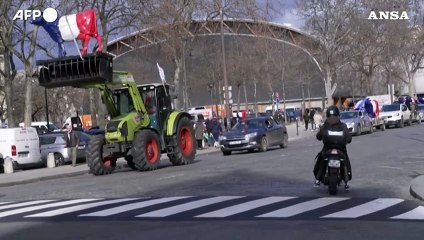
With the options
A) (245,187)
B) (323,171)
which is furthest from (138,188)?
(323,171)

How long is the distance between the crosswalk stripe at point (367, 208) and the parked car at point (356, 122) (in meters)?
27.6

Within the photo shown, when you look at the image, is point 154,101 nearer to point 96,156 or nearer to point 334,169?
point 96,156

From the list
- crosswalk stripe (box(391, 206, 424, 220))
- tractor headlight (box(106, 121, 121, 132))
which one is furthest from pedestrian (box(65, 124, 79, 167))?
crosswalk stripe (box(391, 206, 424, 220))

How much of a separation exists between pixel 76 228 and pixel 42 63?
38.1 feet

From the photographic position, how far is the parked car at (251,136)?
101ft

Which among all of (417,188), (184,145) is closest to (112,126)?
(184,145)

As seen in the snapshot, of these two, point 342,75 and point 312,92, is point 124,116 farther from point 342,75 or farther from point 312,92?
point 312,92

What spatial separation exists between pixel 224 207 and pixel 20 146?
59.5ft

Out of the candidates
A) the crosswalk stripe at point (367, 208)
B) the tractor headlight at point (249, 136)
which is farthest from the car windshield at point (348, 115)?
the crosswalk stripe at point (367, 208)

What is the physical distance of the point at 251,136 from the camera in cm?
3062

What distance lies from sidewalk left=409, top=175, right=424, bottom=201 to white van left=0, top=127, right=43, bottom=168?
720 inches

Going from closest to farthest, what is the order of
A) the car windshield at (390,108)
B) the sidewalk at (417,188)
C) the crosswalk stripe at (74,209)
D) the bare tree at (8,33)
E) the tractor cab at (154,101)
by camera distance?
the crosswalk stripe at (74,209) < the sidewalk at (417,188) < the tractor cab at (154,101) < the bare tree at (8,33) < the car windshield at (390,108)

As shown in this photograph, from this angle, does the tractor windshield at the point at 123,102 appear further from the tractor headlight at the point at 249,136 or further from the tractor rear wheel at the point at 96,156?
the tractor headlight at the point at 249,136

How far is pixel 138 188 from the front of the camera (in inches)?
667
